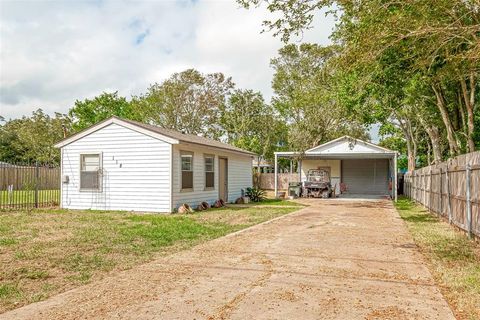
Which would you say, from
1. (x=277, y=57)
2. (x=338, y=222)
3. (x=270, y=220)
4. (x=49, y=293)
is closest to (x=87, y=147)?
(x=270, y=220)

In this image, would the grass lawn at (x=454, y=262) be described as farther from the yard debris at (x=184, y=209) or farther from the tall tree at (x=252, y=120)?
the tall tree at (x=252, y=120)

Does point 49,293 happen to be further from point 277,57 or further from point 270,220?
point 277,57

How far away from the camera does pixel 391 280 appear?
512cm

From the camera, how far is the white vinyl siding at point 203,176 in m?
14.3

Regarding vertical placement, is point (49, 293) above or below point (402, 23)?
below

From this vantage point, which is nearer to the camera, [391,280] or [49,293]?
[49,293]

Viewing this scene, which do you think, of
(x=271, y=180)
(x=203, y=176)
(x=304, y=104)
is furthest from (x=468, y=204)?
(x=304, y=104)

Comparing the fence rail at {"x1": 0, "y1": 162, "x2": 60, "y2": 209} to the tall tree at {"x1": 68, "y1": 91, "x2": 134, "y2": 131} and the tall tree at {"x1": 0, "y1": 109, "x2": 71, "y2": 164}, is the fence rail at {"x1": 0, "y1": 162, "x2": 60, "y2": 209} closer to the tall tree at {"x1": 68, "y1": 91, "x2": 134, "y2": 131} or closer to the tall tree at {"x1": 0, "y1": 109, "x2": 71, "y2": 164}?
the tall tree at {"x1": 68, "y1": 91, "x2": 134, "y2": 131}

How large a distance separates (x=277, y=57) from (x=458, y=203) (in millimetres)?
31073

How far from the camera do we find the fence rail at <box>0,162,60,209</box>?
49.4ft

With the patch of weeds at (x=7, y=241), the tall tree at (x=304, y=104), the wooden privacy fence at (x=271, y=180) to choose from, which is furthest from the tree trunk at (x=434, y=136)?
the patch of weeds at (x=7, y=241)

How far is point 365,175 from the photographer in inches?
1168

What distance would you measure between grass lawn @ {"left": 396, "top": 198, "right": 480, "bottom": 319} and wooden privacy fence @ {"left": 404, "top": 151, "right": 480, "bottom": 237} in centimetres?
35

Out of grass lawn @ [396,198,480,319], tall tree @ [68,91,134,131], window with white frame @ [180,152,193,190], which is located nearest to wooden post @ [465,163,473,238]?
grass lawn @ [396,198,480,319]
